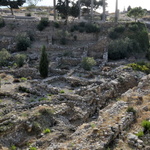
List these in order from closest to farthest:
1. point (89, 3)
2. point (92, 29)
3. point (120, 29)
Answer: point (120, 29) < point (92, 29) < point (89, 3)

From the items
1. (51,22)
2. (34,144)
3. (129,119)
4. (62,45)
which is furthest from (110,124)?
(51,22)

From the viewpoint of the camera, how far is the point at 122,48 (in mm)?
34750

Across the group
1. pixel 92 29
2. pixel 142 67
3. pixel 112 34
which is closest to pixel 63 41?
pixel 92 29

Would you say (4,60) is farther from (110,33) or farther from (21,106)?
(110,33)

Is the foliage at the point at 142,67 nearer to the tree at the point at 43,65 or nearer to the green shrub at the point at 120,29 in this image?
the tree at the point at 43,65

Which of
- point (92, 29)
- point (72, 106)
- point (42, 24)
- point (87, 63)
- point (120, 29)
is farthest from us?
point (42, 24)

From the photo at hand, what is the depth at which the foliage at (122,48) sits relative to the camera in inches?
1356

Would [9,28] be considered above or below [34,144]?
above

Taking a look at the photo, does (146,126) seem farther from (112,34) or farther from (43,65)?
(112,34)

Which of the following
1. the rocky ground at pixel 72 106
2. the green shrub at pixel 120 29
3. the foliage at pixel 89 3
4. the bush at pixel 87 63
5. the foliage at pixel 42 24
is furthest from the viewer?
the foliage at pixel 89 3

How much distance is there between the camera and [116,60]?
34.3m

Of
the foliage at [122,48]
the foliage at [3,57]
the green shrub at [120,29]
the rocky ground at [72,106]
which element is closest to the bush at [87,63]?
the rocky ground at [72,106]

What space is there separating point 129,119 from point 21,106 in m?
9.31

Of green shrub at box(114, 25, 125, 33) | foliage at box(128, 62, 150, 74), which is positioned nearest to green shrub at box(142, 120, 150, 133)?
foliage at box(128, 62, 150, 74)
